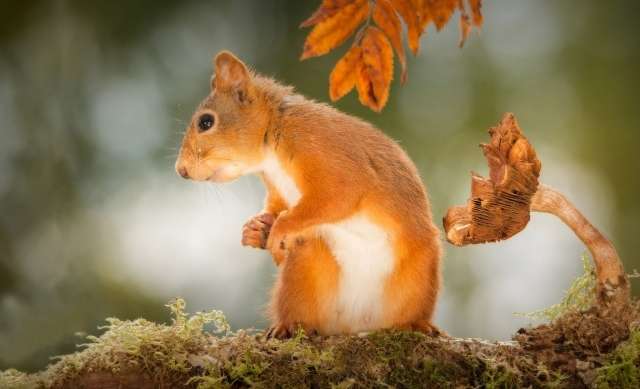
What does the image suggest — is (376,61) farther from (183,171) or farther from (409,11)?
(183,171)

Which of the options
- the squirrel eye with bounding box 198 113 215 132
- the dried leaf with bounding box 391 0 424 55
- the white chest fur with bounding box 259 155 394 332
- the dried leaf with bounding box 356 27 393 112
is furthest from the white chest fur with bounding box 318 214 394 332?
the dried leaf with bounding box 391 0 424 55

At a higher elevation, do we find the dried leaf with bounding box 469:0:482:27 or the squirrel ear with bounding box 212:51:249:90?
the squirrel ear with bounding box 212:51:249:90

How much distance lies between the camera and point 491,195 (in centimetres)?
250

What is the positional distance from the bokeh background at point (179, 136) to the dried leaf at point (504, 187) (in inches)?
43.2

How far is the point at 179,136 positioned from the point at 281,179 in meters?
0.98

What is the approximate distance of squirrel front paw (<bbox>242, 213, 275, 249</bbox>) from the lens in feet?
8.49

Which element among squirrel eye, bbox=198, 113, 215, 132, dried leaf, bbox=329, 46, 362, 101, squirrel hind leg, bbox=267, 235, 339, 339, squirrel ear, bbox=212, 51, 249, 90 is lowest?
squirrel hind leg, bbox=267, 235, 339, 339

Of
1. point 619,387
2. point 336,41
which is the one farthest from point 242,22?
point 619,387

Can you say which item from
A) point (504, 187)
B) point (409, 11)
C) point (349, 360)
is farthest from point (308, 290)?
point (409, 11)

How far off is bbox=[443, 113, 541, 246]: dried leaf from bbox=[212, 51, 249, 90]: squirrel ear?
0.88 meters

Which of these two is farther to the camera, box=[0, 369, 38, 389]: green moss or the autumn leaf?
the autumn leaf

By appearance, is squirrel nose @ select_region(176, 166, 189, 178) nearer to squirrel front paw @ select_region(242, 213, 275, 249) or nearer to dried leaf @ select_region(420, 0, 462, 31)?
squirrel front paw @ select_region(242, 213, 275, 249)

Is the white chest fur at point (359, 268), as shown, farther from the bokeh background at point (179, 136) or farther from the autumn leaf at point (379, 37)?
the bokeh background at point (179, 136)

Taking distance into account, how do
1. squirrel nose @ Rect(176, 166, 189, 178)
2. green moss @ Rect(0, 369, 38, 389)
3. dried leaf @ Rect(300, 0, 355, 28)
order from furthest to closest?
1. squirrel nose @ Rect(176, 166, 189, 178)
2. dried leaf @ Rect(300, 0, 355, 28)
3. green moss @ Rect(0, 369, 38, 389)
